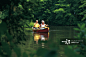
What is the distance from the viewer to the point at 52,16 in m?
61.7

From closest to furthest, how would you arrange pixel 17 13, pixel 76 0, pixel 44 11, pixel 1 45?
1. pixel 1 45
2. pixel 17 13
3. pixel 76 0
4. pixel 44 11

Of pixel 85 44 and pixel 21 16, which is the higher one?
pixel 21 16

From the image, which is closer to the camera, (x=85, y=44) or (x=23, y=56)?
(x=23, y=56)

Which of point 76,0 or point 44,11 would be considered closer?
point 76,0

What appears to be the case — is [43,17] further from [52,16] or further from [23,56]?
[23,56]

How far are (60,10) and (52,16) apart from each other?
222 inches

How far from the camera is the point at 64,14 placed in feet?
197

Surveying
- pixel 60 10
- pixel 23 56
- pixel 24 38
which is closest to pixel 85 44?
pixel 24 38

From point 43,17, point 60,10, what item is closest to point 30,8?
point 60,10

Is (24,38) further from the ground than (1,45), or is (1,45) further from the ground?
(1,45)

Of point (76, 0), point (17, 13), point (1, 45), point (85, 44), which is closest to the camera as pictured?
point (1, 45)

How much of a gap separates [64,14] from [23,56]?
59.5 metres

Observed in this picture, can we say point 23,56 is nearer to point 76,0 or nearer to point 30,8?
point 30,8

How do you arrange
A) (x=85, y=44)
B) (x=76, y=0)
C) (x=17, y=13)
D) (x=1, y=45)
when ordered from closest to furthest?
(x=1, y=45), (x=85, y=44), (x=17, y=13), (x=76, y=0)
